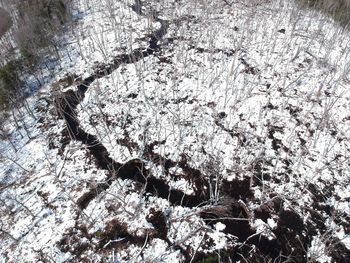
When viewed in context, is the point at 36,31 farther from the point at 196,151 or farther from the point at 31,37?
the point at 196,151

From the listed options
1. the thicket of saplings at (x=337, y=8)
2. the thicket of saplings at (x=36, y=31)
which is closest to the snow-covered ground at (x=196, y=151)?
the thicket of saplings at (x=337, y=8)

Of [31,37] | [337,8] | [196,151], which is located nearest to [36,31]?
[31,37]

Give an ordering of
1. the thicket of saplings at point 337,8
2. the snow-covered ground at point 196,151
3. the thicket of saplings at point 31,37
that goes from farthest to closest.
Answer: the thicket of saplings at point 337,8 < the thicket of saplings at point 31,37 < the snow-covered ground at point 196,151

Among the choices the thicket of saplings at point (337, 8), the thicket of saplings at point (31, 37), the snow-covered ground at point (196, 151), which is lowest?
the snow-covered ground at point (196, 151)

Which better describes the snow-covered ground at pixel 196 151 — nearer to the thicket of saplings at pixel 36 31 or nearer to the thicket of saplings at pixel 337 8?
the thicket of saplings at pixel 337 8

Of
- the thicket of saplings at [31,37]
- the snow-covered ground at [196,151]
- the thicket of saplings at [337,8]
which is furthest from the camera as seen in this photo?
the thicket of saplings at [337,8]

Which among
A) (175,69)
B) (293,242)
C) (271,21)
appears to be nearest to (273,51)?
(271,21)
